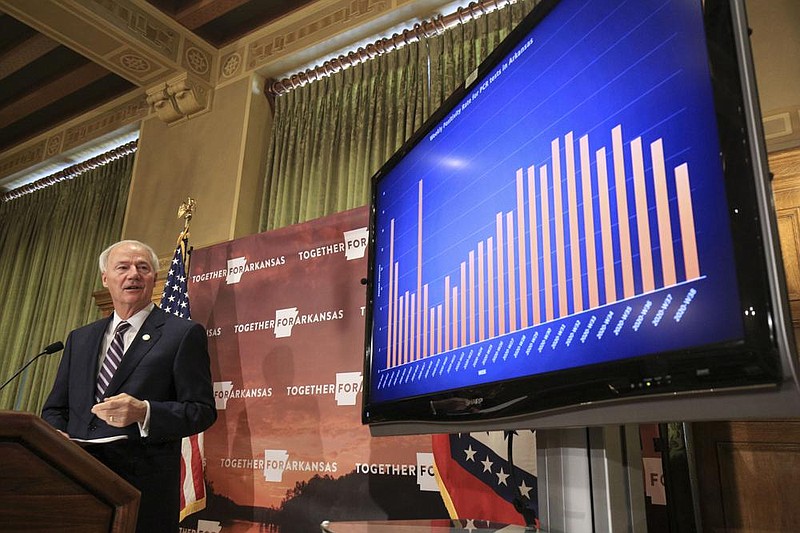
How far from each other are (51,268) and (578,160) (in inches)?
203

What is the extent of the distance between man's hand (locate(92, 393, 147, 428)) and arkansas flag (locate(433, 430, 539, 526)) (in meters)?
0.94

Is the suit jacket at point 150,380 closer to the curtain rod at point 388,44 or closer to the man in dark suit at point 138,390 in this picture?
the man in dark suit at point 138,390

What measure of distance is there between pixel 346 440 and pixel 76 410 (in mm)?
922

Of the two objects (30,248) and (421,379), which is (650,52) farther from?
(30,248)

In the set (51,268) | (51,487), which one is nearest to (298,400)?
(51,487)

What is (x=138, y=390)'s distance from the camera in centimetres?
191

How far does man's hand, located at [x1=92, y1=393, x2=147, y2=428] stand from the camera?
172 cm

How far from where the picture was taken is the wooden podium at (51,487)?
38.3 inches

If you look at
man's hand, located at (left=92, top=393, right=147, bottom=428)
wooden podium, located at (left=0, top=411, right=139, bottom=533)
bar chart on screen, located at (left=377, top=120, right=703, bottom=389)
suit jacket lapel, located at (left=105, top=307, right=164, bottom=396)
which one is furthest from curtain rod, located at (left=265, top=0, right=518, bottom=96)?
wooden podium, located at (left=0, top=411, right=139, bottom=533)

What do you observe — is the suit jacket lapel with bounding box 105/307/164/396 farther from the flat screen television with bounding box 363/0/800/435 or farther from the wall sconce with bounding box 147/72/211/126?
the wall sconce with bounding box 147/72/211/126

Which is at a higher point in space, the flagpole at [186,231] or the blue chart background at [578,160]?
the flagpole at [186,231]

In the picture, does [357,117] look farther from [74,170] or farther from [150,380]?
[74,170]

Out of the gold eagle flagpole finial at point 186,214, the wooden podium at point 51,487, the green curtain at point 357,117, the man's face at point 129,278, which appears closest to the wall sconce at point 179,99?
the green curtain at point 357,117

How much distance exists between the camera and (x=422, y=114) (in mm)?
3219
